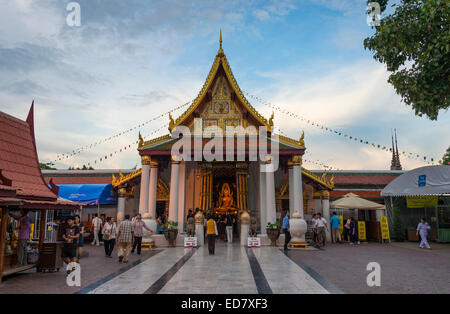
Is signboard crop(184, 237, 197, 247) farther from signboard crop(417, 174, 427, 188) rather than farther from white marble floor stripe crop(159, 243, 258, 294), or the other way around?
signboard crop(417, 174, 427, 188)

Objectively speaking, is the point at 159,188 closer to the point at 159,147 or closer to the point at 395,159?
the point at 159,147

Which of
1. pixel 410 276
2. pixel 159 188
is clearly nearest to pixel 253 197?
pixel 159 188

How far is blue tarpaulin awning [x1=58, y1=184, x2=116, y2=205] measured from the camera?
19.3 metres

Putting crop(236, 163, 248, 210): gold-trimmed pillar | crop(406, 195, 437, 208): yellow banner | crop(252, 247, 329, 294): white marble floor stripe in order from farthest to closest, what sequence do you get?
crop(406, 195, 437, 208): yellow banner < crop(236, 163, 248, 210): gold-trimmed pillar < crop(252, 247, 329, 294): white marble floor stripe

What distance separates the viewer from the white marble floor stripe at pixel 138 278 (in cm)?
650

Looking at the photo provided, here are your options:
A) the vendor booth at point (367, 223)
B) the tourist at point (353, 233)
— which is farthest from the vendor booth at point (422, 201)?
the tourist at point (353, 233)

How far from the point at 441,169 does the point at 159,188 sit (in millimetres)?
17496

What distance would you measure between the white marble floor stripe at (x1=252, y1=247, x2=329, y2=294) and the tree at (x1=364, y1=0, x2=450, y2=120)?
20.8ft

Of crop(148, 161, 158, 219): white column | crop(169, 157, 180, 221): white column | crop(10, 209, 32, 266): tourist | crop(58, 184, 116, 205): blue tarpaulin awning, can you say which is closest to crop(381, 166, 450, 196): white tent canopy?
crop(169, 157, 180, 221): white column

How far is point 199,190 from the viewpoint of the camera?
65.0 ft

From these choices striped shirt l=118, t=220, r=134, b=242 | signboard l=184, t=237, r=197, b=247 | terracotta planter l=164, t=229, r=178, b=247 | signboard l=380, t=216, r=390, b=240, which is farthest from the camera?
signboard l=380, t=216, r=390, b=240

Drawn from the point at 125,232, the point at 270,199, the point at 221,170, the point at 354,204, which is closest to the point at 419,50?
the point at 270,199

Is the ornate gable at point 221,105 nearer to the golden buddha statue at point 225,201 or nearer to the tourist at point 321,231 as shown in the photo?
the golden buddha statue at point 225,201

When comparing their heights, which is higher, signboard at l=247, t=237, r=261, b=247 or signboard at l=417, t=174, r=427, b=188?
signboard at l=417, t=174, r=427, b=188
